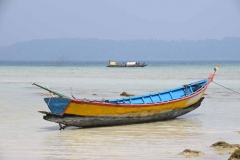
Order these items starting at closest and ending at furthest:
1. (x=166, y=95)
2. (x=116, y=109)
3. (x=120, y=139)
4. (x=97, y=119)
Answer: (x=120, y=139)
(x=97, y=119)
(x=116, y=109)
(x=166, y=95)

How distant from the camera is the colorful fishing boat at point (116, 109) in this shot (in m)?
11.7

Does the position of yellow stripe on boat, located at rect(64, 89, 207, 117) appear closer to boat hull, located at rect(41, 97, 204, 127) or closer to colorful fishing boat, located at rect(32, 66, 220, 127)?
colorful fishing boat, located at rect(32, 66, 220, 127)

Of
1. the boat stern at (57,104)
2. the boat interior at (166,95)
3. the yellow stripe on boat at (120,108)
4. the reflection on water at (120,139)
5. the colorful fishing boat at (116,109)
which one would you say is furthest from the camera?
the boat interior at (166,95)

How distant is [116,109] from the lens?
40.8 ft

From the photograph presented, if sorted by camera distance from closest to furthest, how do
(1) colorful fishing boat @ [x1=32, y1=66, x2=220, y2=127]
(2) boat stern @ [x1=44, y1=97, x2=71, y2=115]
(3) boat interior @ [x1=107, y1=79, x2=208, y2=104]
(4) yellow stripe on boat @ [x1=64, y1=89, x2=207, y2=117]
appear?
(2) boat stern @ [x1=44, y1=97, x2=71, y2=115] < (1) colorful fishing boat @ [x1=32, y1=66, x2=220, y2=127] < (4) yellow stripe on boat @ [x1=64, y1=89, x2=207, y2=117] < (3) boat interior @ [x1=107, y1=79, x2=208, y2=104]

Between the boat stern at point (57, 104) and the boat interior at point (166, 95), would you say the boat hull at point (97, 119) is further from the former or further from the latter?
the boat interior at point (166, 95)

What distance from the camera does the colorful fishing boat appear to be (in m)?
11.7

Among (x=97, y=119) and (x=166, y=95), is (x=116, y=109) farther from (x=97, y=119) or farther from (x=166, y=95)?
(x=166, y=95)

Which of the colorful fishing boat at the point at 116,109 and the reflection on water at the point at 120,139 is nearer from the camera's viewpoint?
the reflection on water at the point at 120,139

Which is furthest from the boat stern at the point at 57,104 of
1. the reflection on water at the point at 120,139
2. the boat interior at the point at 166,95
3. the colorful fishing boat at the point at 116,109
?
the boat interior at the point at 166,95

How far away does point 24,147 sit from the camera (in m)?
10.1

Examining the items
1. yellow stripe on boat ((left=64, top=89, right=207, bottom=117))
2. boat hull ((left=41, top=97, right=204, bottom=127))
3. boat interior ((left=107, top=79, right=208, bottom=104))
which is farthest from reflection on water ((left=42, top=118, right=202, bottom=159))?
boat interior ((left=107, top=79, right=208, bottom=104))

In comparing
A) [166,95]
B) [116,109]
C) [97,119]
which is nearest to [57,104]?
[97,119]

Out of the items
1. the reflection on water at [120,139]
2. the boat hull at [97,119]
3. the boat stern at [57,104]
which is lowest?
the reflection on water at [120,139]
